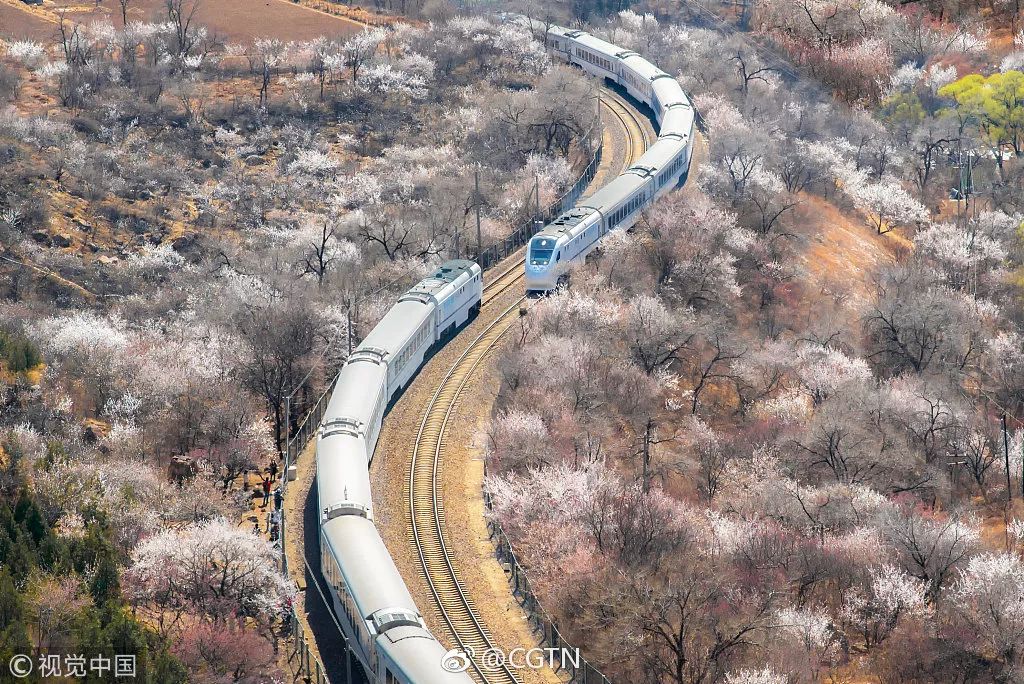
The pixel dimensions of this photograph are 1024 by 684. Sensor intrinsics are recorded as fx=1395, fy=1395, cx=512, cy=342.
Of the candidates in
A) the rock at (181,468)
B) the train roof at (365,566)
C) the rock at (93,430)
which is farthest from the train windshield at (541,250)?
the train roof at (365,566)

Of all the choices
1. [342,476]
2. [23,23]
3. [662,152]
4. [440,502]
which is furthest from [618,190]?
[23,23]

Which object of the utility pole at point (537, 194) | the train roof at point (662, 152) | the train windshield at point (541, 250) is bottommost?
the utility pole at point (537, 194)

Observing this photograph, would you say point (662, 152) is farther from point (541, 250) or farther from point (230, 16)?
point (230, 16)

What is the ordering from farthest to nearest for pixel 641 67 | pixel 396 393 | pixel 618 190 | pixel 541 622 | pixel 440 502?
pixel 641 67
pixel 618 190
pixel 396 393
pixel 440 502
pixel 541 622

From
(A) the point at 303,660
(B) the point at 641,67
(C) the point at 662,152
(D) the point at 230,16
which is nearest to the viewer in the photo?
(A) the point at 303,660

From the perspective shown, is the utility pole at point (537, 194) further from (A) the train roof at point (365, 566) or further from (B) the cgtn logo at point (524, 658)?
(B) the cgtn logo at point (524, 658)

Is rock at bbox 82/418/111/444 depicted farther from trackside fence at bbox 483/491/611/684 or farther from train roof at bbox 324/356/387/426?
trackside fence at bbox 483/491/611/684
